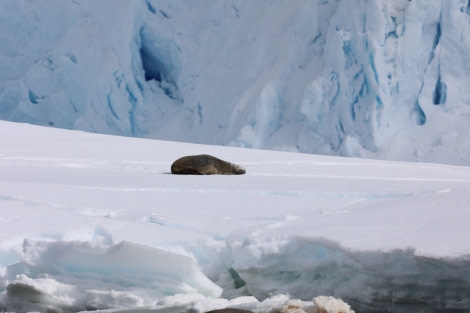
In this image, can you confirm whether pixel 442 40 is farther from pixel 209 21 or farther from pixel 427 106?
pixel 209 21

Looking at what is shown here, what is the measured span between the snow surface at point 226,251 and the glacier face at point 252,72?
22.6 ft

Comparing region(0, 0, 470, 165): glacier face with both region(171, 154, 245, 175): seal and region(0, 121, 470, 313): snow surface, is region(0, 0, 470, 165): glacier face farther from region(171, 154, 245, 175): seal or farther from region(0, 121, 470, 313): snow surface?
region(0, 121, 470, 313): snow surface

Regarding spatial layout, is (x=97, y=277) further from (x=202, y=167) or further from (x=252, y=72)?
(x=252, y=72)

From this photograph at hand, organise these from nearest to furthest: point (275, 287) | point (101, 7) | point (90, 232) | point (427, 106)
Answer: point (275, 287), point (90, 232), point (427, 106), point (101, 7)

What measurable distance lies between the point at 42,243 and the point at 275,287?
33.2 inches

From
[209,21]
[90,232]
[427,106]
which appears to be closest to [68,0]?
[209,21]

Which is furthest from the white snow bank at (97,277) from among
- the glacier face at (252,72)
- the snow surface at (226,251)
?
the glacier face at (252,72)

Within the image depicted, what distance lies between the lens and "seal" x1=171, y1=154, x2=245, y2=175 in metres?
5.06

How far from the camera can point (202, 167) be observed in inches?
202

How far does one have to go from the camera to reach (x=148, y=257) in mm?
2359

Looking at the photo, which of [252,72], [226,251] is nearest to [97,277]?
[226,251]

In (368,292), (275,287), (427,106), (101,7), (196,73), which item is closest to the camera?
(368,292)

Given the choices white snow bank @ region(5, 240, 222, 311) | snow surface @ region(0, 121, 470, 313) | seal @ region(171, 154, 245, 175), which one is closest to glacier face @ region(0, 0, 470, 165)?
seal @ region(171, 154, 245, 175)

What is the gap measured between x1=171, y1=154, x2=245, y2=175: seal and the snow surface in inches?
51.6
